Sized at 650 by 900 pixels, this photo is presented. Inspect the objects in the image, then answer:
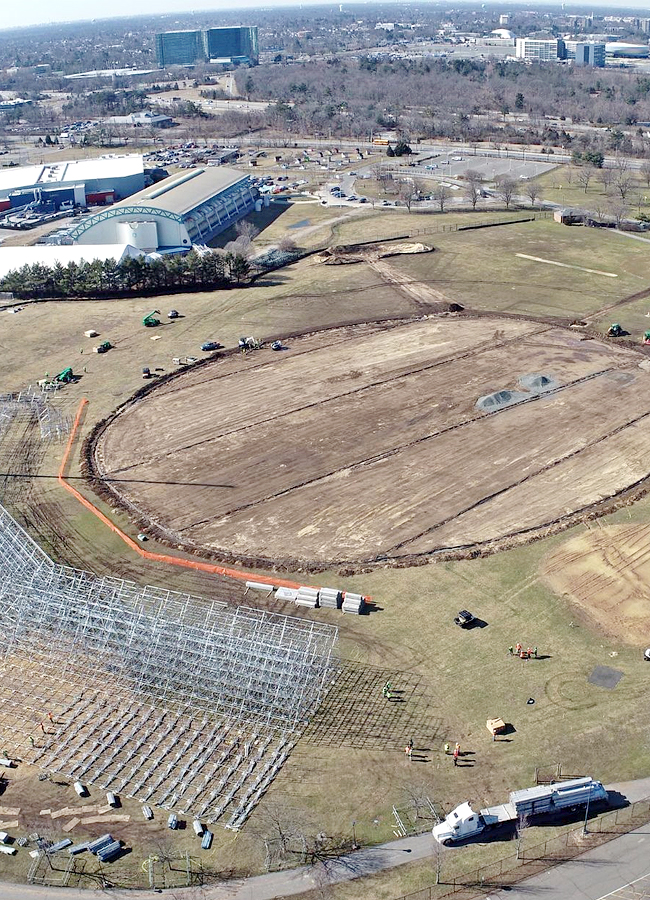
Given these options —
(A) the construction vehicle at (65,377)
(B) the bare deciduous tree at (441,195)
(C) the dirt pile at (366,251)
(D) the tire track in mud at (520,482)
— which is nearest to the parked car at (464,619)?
(D) the tire track in mud at (520,482)

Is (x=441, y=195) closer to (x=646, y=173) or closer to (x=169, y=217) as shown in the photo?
(x=646, y=173)

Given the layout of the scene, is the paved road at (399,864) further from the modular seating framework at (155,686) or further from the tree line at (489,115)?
the tree line at (489,115)

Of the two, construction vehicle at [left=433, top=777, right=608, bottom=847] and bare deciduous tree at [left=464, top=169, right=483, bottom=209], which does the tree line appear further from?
construction vehicle at [left=433, top=777, right=608, bottom=847]

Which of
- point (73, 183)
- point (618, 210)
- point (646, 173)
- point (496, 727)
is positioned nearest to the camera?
point (496, 727)

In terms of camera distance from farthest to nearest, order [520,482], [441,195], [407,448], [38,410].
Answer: [441,195]
[38,410]
[407,448]
[520,482]

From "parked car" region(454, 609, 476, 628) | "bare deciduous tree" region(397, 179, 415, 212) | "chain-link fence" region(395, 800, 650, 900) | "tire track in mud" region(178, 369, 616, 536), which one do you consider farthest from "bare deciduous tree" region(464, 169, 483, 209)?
"chain-link fence" region(395, 800, 650, 900)

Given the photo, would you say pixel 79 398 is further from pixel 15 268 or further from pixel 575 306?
pixel 575 306

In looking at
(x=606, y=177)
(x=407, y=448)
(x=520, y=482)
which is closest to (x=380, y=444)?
(x=407, y=448)
